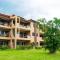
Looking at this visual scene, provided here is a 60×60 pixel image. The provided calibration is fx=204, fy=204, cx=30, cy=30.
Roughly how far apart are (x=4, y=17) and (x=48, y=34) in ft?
74.2

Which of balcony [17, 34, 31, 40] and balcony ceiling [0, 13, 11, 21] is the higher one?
balcony ceiling [0, 13, 11, 21]

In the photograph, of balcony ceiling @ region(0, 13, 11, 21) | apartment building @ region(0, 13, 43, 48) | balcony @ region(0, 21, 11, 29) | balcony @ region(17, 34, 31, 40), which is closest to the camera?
balcony @ region(0, 21, 11, 29)

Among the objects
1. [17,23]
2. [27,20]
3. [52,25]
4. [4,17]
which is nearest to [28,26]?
[27,20]

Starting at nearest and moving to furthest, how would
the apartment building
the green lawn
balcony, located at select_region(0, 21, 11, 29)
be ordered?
the green lawn < balcony, located at select_region(0, 21, 11, 29) < the apartment building

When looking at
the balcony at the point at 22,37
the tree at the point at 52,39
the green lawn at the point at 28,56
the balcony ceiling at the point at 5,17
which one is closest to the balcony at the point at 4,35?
the balcony at the point at 22,37

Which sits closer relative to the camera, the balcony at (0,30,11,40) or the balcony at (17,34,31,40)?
the balcony at (0,30,11,40)

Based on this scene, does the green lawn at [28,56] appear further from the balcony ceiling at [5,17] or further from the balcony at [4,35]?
the balcony ceiling at [5,17]

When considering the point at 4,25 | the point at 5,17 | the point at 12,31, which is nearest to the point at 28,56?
the point at 4,25

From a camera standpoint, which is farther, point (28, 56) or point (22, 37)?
point (22, 37)

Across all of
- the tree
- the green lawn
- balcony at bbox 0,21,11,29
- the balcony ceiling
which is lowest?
the green lawn

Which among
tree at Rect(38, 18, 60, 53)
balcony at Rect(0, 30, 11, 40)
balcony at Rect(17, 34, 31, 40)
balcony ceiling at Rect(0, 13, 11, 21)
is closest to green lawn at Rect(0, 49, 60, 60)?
tree at Rect(38, 18, 60, 53)

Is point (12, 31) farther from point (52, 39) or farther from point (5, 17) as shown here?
point (52, 39)

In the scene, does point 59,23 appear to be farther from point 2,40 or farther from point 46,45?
point 2,40

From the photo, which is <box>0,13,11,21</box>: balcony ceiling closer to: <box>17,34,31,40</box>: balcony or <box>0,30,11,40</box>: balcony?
<box>0,30,11,40</box>: balcony
